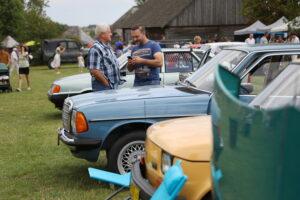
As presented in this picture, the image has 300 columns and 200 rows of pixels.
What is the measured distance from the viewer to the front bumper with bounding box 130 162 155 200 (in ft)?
12.3

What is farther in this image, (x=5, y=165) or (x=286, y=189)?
Answer: (x=5, y=165)

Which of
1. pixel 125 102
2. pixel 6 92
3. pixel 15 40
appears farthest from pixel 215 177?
pixel 15 40

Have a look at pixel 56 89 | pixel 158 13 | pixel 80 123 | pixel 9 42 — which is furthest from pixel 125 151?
pixel 158 13

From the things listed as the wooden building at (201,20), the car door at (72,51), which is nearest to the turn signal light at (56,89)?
the car door at (72,51)

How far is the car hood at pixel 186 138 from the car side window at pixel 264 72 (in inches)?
62.4

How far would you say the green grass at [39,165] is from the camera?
589 cm

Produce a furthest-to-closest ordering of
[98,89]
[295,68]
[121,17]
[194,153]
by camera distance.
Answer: [121,17] → [98,89] → [295,68] → [194,153]

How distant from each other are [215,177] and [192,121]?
1.69 m

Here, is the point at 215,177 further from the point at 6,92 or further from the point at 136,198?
the point at 6,92

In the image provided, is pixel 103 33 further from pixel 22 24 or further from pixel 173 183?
pixel 22 24

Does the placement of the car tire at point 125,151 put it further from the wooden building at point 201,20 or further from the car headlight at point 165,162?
the wooden building at point 201,20

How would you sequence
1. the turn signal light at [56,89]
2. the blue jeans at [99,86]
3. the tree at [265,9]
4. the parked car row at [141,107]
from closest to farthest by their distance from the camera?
the parked car row at [141,107] → the blue jeans at [99,86] → the turn signal light at [56,89] → the tree at [265,9]

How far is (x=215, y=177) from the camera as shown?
94.7 inches

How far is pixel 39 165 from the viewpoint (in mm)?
7242
